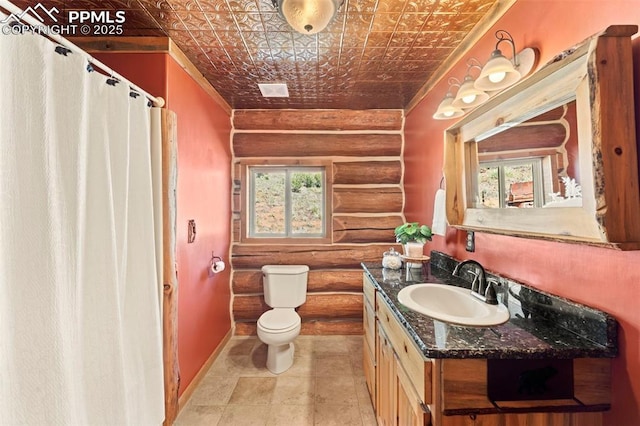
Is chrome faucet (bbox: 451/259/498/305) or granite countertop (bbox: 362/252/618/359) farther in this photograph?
chrome faucet (bbox: 451/259/498/305)

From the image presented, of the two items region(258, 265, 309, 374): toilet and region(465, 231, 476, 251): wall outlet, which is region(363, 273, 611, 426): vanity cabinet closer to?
region(465, 231, 476, 251): wall outlet

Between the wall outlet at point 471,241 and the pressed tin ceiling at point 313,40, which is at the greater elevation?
the pressed tin ceiling at point 313,40

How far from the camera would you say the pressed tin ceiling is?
1.45m

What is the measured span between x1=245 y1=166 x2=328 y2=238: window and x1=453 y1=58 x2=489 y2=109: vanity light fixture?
1704mm

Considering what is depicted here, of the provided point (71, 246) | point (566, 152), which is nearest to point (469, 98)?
point (566, 152)

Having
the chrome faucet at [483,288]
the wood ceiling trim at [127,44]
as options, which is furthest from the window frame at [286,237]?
the chrome faucet at [483,288]

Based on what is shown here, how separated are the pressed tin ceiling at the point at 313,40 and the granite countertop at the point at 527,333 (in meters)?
1.53

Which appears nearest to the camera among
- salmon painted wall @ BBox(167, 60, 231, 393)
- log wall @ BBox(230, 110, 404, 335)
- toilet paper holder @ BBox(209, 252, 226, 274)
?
salmon painted wall @ BBox(167, 60, 231, 393)

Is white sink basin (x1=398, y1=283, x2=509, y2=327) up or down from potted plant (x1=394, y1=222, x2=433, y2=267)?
down

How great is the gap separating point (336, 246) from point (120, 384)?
2113 millimetres

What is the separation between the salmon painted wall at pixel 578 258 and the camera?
0.82 metres

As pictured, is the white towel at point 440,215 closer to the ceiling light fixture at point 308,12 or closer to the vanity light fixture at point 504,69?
the vanity light fixture at point 504,69

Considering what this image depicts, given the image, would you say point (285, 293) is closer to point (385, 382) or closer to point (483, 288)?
point (385, 382)

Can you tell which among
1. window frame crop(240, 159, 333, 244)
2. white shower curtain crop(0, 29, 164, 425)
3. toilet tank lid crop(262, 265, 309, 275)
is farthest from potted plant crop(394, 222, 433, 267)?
white shower curtain crop(0, 29, 164, 425)
